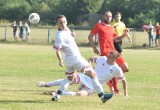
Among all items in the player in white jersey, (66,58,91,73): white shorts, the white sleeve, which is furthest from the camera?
the player in white jersey

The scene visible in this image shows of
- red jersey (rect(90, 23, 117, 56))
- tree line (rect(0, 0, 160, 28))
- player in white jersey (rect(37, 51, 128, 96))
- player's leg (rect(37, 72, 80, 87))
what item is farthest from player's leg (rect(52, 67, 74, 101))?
tree line (rect(0, 0, 160, 28))

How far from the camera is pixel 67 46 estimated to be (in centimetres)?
1207

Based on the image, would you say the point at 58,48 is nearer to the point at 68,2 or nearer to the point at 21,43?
the point at 21,43

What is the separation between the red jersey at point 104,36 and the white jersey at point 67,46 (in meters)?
2.33

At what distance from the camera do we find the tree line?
96356 millimetres

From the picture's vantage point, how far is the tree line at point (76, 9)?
96.4 metres

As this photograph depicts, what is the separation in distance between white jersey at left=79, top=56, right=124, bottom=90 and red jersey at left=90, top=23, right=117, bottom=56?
28.3 inches

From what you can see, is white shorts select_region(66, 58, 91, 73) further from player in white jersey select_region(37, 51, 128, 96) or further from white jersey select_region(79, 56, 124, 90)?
white jersey select_region(79, 56, 124, 90)

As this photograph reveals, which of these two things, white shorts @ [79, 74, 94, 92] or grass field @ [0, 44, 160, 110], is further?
white shorts @ [79, 74, 94, 92]

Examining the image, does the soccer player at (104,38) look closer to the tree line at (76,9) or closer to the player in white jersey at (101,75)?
the player in white jersey at (101,75)

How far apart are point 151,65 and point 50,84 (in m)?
12.8

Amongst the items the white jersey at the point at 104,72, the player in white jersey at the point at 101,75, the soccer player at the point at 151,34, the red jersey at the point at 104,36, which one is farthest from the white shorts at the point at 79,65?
the soccer player at the point at 151,34

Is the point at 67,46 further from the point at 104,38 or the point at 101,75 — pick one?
the point at 104,38

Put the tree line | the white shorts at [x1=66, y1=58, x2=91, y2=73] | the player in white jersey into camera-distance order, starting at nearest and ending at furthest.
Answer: the white shorts at [x1=66, y1=58, x2=91, y2=73]
the player in white jersey
the tree line
